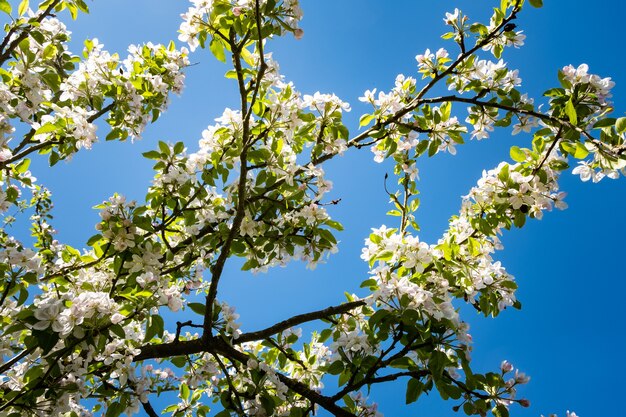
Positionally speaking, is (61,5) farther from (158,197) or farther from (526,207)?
(526,207)

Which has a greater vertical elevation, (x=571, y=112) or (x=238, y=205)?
(x=571, y=112)

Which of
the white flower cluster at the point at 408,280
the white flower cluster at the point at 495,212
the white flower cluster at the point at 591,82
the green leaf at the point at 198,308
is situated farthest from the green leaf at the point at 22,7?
the white flower cluster at the point at 591,82

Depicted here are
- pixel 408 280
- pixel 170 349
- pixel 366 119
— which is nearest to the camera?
pixel 408 280

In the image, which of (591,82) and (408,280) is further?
(591,82)

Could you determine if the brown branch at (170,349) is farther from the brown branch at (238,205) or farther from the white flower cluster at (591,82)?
the white flower cluster at (591,82)

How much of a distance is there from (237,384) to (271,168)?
1960mm

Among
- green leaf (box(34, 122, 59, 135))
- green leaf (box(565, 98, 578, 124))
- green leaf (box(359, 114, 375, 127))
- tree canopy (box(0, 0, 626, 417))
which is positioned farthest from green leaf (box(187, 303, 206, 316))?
green leaf (box(565, 98, 578, 124))

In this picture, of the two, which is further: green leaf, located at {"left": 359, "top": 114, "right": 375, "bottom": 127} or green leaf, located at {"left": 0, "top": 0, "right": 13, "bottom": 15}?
green leaf, located at {"left": 359, "top": 114, "right": 375, "bottom": 127}

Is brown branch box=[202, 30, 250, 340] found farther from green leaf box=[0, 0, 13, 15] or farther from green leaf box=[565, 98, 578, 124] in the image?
green leaf box=[565, 98, 578, 124]

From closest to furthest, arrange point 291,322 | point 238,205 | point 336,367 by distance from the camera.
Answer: point 336,367 < point 238,205 < point 291,322

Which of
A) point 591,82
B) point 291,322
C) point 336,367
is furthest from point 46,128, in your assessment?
point 591,82

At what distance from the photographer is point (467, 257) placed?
9.46ft

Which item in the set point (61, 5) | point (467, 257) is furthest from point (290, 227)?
point (61, 5)

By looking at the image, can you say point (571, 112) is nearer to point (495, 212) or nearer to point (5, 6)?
point (495, 212)
